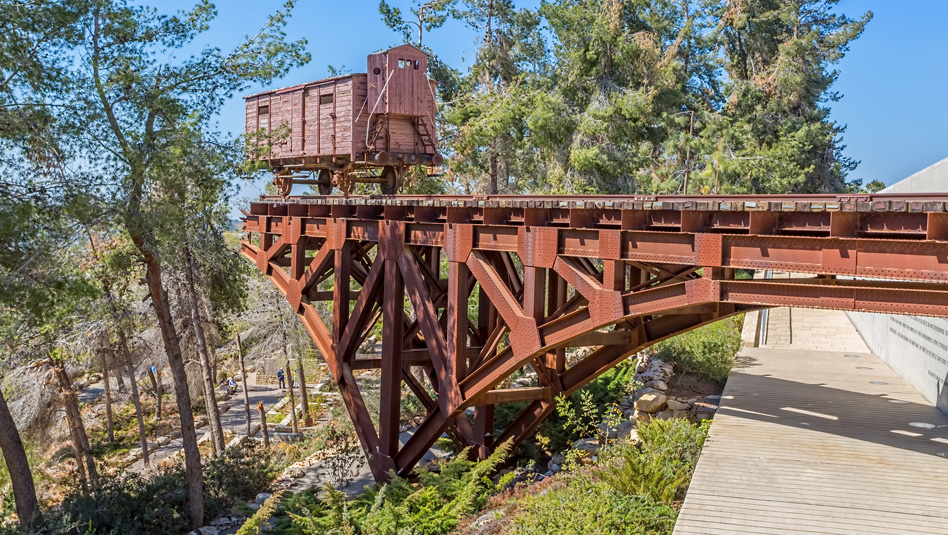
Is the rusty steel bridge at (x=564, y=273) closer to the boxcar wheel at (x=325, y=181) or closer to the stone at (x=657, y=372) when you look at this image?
the stone at (x=657, y=372)

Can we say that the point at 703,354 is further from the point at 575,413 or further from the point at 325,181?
the point at 325,181

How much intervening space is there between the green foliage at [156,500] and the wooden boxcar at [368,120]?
691 centimetres

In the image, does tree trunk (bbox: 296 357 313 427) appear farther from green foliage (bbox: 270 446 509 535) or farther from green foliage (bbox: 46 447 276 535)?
green foliage (bbox: 270 446 509 535)

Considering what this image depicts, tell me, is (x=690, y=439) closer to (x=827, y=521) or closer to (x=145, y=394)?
(x=827, y=521)

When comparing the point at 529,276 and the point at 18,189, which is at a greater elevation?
the point at 18,189

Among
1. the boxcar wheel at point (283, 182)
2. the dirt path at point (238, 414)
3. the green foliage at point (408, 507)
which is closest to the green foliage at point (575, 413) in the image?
the green foliage at point (408, 507)

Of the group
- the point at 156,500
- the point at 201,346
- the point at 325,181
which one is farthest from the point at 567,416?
the point at 325,181

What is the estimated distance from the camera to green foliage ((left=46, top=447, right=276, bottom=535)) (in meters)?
12.6

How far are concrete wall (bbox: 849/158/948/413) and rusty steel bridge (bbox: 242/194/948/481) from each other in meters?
1.65

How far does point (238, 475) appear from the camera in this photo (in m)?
16.0

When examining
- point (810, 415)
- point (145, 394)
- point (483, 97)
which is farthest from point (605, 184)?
point (145, 394)

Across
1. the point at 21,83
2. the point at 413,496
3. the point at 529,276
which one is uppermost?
the point at 21,83

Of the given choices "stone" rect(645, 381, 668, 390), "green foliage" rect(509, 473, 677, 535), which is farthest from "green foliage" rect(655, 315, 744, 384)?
"green foliage" rect(509, 473, 677, 535)

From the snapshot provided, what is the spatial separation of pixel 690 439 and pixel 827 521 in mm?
3008
